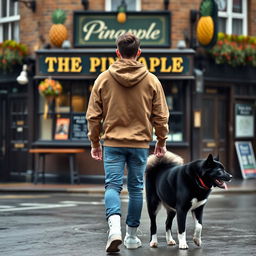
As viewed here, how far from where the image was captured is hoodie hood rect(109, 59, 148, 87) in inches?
259

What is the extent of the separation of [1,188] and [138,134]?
12.0 meters

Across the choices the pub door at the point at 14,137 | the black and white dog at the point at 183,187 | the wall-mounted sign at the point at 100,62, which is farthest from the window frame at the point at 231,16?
the black and white dog at the point at 183,187

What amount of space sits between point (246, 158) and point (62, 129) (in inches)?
222

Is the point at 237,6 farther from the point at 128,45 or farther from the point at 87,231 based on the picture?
the point at 128,45

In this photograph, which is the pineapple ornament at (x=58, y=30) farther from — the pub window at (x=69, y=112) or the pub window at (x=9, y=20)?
the pub window at (x=9, y=20)

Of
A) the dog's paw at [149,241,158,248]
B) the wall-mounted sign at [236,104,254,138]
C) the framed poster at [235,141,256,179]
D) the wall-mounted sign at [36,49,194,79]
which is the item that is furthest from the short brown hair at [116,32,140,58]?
the wall-mounted sign at [236,104,254,138]

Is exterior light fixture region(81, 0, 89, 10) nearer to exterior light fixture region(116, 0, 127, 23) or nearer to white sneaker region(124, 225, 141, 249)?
exterior light fixture region(116, 0, 127, 23)

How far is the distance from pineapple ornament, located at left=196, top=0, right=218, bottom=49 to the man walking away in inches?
513

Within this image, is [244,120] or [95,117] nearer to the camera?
[95,117]

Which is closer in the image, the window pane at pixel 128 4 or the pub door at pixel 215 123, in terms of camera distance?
the window pane at pixel 128 4

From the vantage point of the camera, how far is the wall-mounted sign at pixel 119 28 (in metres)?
19.9

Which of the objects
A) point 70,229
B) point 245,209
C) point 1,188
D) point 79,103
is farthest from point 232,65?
point 70,229

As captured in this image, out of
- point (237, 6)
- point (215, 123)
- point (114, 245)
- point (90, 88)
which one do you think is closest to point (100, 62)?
point (90, 88)

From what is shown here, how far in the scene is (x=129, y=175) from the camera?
6703 mm
